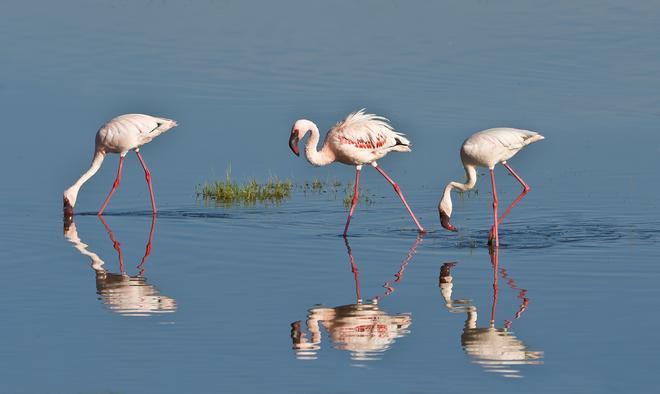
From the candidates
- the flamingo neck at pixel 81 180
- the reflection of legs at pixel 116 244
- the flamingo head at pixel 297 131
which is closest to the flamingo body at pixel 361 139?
the flamingo head at pixel 297 131

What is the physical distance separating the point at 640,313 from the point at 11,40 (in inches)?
726

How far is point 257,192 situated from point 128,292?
5283mm

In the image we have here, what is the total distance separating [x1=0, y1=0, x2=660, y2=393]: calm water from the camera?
9.62 m

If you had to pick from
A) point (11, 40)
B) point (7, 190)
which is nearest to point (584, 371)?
point (7, 190)

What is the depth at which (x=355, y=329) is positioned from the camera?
34.2 feet

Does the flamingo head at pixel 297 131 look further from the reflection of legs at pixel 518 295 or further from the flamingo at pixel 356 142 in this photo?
the reflection of legs at pixel 518 295

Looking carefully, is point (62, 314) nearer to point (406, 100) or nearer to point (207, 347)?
point (207, 347)

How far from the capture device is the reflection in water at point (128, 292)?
11227 millimetres

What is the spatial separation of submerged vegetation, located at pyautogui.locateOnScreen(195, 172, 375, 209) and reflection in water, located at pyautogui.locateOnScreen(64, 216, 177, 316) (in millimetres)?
3036

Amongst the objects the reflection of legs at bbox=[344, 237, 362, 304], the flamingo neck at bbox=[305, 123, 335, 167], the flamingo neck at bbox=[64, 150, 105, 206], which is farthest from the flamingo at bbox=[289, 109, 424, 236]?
the flamingo neck at bbox=[64, 150, 105, 206]

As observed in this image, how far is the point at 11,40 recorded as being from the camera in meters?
26.8

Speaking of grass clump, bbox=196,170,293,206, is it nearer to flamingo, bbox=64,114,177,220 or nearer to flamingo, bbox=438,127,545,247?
flamingo, bbox=64,114,177,220

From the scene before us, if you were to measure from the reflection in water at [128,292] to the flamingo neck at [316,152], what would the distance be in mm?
2605

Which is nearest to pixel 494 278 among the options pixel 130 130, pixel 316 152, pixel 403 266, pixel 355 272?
pixel 403 266
